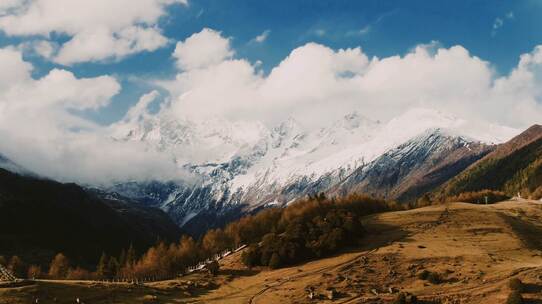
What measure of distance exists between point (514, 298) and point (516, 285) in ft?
19.6

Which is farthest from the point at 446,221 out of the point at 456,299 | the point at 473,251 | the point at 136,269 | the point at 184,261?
the point at 136,269

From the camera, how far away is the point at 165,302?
87438 mm

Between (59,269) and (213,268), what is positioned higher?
(59,269)

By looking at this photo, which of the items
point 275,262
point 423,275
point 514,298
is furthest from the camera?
point 275,262

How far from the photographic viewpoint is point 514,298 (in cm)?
7425

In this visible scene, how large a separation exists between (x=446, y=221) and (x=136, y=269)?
3473 inches

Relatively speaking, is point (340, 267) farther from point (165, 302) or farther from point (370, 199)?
point (370, 199)

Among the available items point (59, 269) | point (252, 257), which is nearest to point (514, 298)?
point (252, 257)

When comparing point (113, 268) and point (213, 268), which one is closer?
point (213, 268)

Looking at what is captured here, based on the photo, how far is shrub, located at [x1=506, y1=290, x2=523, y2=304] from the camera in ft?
243

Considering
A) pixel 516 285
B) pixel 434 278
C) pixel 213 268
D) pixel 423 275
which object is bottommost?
pixel 516 285

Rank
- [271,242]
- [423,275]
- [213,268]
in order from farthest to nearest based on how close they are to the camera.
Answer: [271,242]
[213,268]
[423,275]

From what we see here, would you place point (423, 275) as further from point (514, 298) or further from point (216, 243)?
point (216, 243)

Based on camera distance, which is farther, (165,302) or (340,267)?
(340,267)
